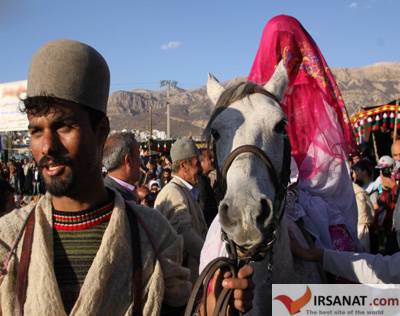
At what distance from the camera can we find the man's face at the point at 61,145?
1500mm

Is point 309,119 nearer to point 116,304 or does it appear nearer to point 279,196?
point 279,196

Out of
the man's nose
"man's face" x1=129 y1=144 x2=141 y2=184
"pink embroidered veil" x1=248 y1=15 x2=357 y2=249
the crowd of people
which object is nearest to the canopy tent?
the crowd of people

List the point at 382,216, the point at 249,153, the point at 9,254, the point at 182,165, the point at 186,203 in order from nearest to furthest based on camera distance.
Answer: the point at 9,254 < the point at 249,153 < the point at 186,203 < the point at 182,165 < the point at 382,216

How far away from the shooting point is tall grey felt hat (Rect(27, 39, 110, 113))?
149cm

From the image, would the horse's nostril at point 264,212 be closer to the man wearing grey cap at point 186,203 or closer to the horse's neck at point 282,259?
the horse's neck at point 282,259

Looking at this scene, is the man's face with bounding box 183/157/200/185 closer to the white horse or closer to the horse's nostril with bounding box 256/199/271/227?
the white horse

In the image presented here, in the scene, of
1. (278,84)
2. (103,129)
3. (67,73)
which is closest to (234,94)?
(278,84)

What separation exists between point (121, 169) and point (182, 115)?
151m

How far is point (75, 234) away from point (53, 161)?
26 centimetres

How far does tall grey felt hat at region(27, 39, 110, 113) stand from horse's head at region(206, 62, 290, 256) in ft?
2.57

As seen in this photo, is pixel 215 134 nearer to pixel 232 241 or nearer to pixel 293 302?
pixel 232 241

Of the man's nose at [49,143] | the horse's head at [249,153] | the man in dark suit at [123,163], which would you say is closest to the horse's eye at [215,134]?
the horse's head at [249,153]

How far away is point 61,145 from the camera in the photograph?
151cm

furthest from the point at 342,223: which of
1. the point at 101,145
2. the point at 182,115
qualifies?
the point at 182,115
